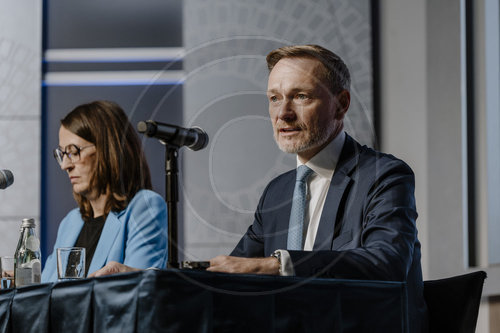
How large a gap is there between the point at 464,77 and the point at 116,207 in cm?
161

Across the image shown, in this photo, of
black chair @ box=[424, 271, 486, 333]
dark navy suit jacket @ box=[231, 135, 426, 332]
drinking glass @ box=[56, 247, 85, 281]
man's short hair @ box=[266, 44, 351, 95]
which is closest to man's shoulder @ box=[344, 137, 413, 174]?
dark navy suit jacket @ box=[231, 135, 426, 332]

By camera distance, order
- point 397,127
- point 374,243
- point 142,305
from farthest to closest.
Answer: point 397,127 < point 374,243 < point 142,305

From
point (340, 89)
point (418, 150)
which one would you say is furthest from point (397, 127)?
point (340, 89)

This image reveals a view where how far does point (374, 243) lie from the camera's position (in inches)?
46.7

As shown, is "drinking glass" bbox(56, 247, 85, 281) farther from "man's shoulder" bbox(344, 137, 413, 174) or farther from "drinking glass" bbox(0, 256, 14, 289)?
"man's shoulder" bbox(344, 137, 413, 174)

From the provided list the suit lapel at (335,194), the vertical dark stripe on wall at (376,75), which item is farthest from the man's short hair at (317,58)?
the vertical dark stripe on wall at (376,75)

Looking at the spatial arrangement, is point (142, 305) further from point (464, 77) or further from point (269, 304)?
point (464, 77)

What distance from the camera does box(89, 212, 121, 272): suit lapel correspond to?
6.83 ft

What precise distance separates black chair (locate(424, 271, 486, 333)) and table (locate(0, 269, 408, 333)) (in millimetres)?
434

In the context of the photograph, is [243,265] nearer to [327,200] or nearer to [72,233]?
[327,200]

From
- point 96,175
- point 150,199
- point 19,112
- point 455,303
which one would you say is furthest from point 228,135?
point 19,112

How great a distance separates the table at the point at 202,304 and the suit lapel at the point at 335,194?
35cm

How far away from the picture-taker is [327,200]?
1351 millimetres

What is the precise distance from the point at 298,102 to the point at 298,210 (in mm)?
425
